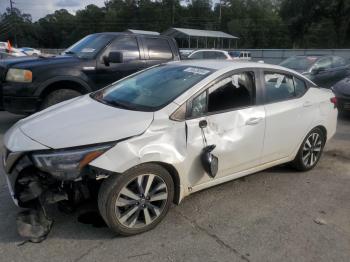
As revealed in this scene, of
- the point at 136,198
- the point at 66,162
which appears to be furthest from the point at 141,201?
the point at 66,162

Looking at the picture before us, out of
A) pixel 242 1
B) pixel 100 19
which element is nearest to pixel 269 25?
pixel 242 1

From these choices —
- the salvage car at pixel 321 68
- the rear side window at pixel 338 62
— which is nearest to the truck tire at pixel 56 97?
the salvage car at pixel 321 68

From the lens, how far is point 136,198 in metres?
3.18

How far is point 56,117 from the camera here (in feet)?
11.6

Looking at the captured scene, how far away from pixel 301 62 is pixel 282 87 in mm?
7634

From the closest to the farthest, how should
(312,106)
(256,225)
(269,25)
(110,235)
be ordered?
(110,235) < (256,225) < (312,106) < (269,25)

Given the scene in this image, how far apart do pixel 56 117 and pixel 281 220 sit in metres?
2.41

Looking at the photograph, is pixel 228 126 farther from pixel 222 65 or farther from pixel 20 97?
pixel 20 97

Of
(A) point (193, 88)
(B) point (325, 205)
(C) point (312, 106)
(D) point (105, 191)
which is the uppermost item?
(A) point (193, 88)

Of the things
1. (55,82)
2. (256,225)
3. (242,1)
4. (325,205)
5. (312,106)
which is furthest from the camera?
(242,1)

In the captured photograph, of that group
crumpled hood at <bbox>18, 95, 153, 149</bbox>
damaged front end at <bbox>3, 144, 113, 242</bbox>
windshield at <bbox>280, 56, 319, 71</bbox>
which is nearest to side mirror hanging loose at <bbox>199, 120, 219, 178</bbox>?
crumpled hood at <bbox>18, 95, 153, 149</bbox>

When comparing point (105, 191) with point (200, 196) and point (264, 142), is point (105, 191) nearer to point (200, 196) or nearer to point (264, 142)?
point (200, 196)

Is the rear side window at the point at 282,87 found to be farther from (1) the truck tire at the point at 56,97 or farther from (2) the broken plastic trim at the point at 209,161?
(1) the truck tire at the point at 56,97

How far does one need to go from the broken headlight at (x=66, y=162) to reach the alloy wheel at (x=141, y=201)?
0.40m
